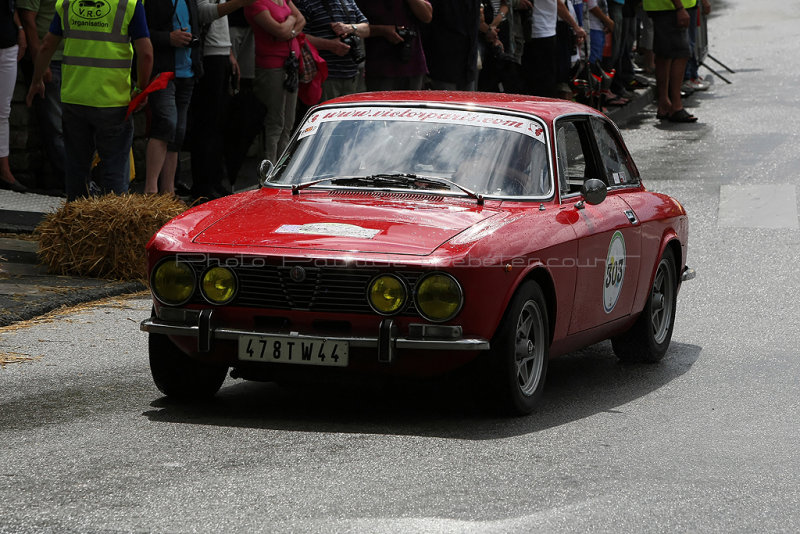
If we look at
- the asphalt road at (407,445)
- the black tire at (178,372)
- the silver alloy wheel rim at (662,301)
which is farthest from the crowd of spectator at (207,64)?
the black tire at (178,372)

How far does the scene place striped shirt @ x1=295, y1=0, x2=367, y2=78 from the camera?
13828 millimetres

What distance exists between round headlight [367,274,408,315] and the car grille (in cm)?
3

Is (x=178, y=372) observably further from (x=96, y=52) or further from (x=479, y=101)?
(x=96, y=52)

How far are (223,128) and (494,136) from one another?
19.5ft

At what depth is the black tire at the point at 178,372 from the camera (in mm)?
6891

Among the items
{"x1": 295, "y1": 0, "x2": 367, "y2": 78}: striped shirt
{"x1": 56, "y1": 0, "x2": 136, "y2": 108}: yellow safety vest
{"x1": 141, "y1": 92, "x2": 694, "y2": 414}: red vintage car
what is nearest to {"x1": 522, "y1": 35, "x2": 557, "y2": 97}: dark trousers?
{"x1": 295, "y1": 0, "x2": 367, "y2": 78}: striped shirt

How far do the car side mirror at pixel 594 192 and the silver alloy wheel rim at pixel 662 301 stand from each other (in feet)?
4.00

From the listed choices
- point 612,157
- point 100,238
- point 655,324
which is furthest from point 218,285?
point 100,238

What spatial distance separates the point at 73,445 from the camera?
20.0 ft

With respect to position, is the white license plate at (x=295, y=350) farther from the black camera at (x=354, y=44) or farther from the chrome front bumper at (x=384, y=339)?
the black camera at (x=354, y=44)

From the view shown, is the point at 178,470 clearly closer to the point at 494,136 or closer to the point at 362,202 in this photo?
the point at 362,202

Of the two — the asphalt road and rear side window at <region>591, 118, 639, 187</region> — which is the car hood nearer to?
the asphalt road

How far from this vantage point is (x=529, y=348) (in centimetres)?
692

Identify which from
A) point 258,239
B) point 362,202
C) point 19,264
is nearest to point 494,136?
point 362,202
